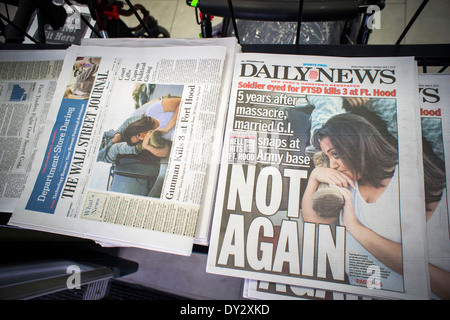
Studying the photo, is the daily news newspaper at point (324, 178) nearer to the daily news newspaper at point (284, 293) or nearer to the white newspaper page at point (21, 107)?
the daily news newspaper at point (284, 293)

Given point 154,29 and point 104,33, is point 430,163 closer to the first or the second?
point 104,33

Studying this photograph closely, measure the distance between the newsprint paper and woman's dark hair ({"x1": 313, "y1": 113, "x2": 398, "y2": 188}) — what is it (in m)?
0.21

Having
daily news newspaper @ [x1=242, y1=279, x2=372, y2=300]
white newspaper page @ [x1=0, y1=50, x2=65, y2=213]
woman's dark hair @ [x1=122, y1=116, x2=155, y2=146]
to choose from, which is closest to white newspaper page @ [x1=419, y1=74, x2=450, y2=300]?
daily news newspaper @ [x1=242, y1=279, x2=372, y2=300]

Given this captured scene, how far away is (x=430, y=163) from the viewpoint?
0.39 m

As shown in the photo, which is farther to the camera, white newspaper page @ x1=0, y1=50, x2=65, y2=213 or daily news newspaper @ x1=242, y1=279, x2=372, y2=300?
white newspaper page @ x1=0, y1=50, x2=65, y2=213

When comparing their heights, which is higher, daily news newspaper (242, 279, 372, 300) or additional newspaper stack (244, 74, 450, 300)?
additional newspaper stack (244, 74, 450, 300)

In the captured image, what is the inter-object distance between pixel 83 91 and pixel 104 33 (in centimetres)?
34

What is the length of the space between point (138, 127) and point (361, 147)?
0.39 metres

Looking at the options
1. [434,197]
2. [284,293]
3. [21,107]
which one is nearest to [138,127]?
[21,107]

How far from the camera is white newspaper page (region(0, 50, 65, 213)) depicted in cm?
47

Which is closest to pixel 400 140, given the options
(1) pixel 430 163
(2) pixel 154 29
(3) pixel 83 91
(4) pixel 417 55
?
(1) pixel 430 163

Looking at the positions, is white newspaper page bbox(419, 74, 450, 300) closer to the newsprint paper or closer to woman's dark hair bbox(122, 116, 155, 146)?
the newsprint paper

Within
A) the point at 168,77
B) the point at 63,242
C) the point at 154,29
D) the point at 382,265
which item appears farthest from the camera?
the point at 154,29

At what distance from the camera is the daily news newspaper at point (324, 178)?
37 centimetres
